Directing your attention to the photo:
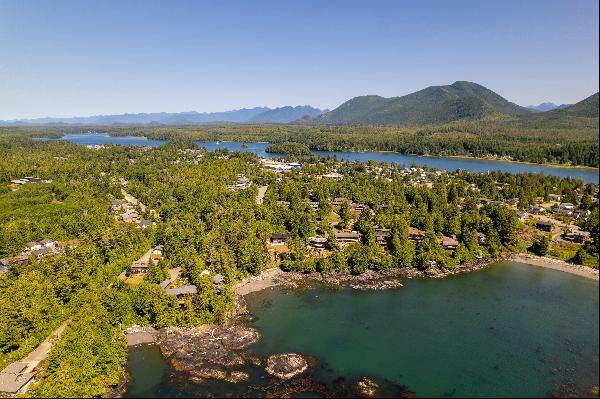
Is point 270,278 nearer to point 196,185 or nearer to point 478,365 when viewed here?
point 478,365

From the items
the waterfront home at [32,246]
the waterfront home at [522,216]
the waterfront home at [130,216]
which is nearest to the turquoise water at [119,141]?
the waterfront home at [130,216]

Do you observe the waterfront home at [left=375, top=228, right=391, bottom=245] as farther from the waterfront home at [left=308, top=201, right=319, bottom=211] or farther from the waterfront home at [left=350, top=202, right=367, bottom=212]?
the waterfront home at [left=308, top=201, right=319, bottom=211]

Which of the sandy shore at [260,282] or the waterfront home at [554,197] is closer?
the sandy shore at [260,282]

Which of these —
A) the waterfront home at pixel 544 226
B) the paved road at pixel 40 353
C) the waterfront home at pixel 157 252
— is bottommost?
the paved road at pixel 40 353

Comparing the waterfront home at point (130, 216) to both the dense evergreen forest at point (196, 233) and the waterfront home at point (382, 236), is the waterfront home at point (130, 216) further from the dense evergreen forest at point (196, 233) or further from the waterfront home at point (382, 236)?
the waterfront home at point (382, 236)

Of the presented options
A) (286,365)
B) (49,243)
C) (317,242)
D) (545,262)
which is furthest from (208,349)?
(545,262)

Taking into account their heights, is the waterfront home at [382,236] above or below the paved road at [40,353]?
above

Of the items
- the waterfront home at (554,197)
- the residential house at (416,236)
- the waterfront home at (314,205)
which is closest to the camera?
the residential house at (416,236)
